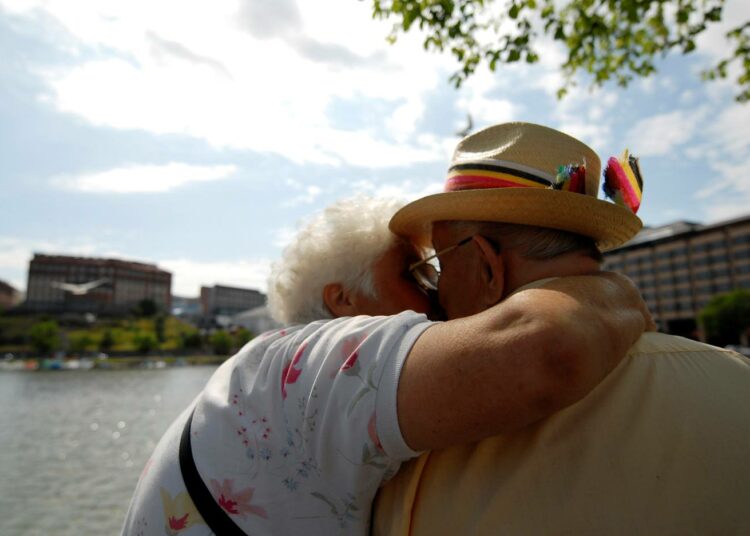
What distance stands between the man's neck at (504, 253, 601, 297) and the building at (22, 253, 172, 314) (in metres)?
134

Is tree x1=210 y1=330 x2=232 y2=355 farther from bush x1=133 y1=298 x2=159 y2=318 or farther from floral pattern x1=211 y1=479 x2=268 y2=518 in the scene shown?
floral pattern x1=211 y1=479 x2=268 y2=518

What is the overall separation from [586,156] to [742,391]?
0.87m

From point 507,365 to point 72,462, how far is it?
57.5 ft

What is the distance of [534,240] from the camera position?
157 cm

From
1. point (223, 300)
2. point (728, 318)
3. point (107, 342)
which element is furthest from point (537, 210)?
point (223, 300)

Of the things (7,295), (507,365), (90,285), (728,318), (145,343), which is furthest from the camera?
(7,295)

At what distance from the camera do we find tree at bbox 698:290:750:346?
2554 inches

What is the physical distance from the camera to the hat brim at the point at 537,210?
5.02 ft

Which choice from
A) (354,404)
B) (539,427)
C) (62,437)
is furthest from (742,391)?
(62,437)

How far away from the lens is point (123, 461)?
1483cm

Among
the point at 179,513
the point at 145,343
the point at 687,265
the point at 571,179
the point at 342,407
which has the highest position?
the point at 687,265

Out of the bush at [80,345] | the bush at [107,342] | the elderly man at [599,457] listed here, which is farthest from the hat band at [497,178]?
the bush at [107,342]

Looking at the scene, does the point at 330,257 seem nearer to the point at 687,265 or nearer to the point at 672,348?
the point at 672,348

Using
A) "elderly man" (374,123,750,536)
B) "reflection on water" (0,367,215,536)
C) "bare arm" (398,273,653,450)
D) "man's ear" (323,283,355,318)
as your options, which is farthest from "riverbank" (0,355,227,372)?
"bare arm" (398,273,653,450)
